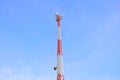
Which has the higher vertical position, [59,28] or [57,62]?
[59,28]

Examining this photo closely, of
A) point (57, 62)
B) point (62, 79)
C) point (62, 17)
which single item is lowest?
point (62, 79)

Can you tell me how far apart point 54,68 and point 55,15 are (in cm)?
1066

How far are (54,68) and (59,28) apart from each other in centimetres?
786

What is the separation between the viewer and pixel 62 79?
48.6 meters

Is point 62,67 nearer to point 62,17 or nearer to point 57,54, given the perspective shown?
point 57,54

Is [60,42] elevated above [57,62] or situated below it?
A: above

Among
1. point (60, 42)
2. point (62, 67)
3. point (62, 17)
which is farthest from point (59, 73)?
point (62, 17)

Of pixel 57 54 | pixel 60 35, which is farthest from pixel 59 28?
pixel 57 54

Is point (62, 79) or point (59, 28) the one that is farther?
point (59, 28)

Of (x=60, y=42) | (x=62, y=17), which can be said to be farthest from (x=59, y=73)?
A: (x=62, y=17)

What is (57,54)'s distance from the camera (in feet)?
164

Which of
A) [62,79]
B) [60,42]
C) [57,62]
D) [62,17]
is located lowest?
[62,79]

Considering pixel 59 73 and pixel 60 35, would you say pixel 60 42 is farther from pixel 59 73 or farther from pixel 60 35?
pixel 59 73

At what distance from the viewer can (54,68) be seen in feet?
164
